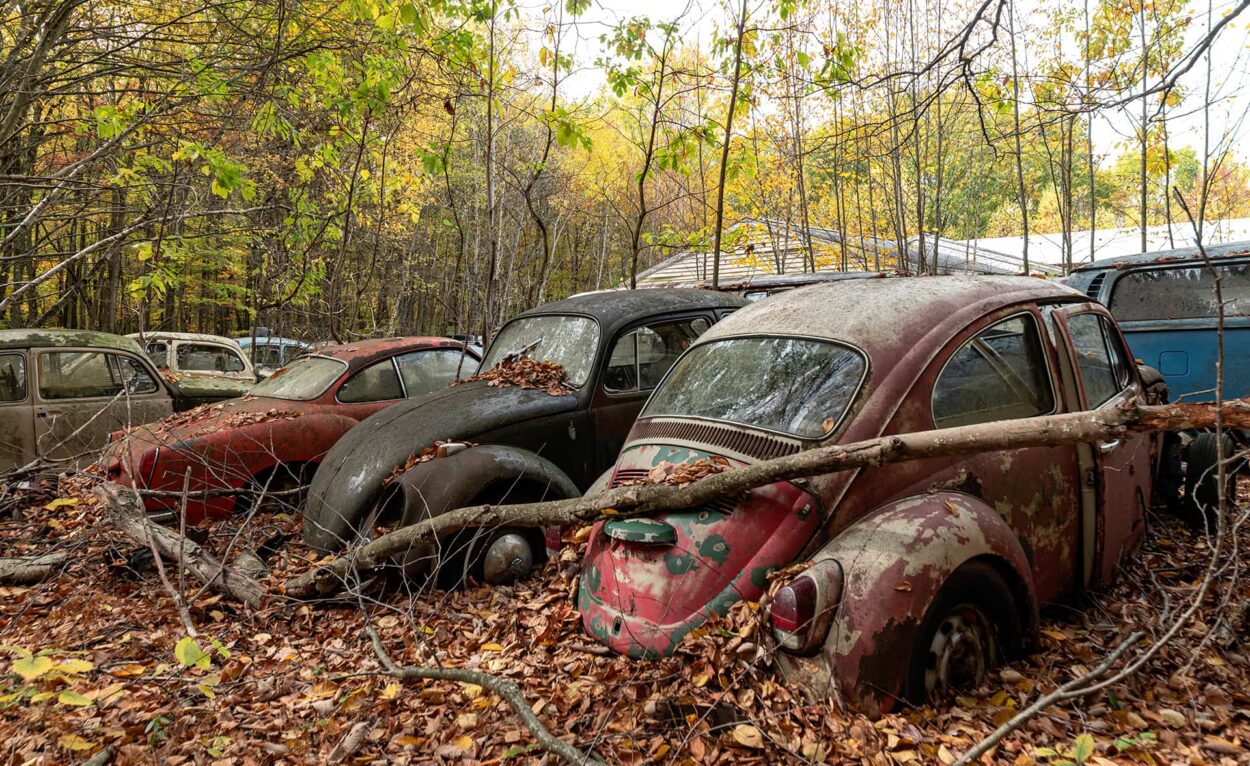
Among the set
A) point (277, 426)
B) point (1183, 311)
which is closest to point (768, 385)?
point (277, 426)

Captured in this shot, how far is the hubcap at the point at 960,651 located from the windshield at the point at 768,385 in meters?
0.94

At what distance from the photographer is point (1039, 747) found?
2588mm

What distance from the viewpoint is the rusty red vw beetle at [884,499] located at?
267 centimetres

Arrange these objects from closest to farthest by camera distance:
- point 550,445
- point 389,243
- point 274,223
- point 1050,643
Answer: point 1050,643, point 550,445, point 274,223, point 389,243

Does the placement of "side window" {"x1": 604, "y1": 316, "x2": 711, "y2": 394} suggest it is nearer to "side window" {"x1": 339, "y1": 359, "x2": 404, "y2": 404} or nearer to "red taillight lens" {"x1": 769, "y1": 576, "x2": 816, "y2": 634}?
"side window" {"x1": 339, "y1": 359, "x2": 404, "y2": 404}

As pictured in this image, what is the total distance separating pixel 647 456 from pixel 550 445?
67.1 inches

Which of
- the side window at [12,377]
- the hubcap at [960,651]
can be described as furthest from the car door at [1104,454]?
the side window at [12,377]

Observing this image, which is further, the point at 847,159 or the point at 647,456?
the point at 847,159

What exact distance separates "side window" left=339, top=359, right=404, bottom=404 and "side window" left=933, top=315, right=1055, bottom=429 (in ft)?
16.9

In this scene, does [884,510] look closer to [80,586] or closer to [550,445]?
[550,445]

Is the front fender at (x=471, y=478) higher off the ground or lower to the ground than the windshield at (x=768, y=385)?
lower

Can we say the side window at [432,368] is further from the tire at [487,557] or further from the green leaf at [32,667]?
the green leaf at [32,667]

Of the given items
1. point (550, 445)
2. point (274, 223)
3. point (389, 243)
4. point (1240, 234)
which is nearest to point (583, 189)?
point (389, 243)

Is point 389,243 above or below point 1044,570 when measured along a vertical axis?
above
